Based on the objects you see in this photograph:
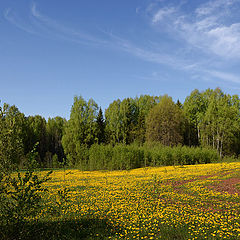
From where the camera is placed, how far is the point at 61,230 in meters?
7.42

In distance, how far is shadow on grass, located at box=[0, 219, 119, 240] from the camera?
612cm

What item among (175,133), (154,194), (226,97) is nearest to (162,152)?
(175,133)

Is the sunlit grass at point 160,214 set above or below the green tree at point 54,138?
below

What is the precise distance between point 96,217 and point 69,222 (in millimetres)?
1100

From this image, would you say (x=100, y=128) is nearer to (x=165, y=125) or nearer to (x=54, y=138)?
(x=165, y=125)

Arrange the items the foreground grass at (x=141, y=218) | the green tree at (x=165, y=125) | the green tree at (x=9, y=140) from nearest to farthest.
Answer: the green tree at (x=9, y=140)
the foreground grass at (x=141, y=218)
the green tree at (x=165, y=125)

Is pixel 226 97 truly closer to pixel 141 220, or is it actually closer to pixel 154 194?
pixel 154 194

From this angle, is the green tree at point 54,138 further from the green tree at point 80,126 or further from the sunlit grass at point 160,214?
the sunlit grass at point 160,214

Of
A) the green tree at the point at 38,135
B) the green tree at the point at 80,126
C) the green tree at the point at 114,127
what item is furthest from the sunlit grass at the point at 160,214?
the green tree at the point at 38,135

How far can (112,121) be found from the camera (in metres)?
64.2

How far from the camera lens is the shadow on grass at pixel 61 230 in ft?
20.1

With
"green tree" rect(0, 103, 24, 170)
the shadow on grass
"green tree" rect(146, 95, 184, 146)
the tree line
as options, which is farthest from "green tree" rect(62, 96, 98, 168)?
"green tree" rect(0, 103, 24, 170)

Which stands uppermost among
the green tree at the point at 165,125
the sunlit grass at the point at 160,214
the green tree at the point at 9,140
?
the green tree at the point at 165,125

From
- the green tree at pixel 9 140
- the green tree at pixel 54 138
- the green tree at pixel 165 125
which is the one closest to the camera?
the green tree at pixel 9 140
